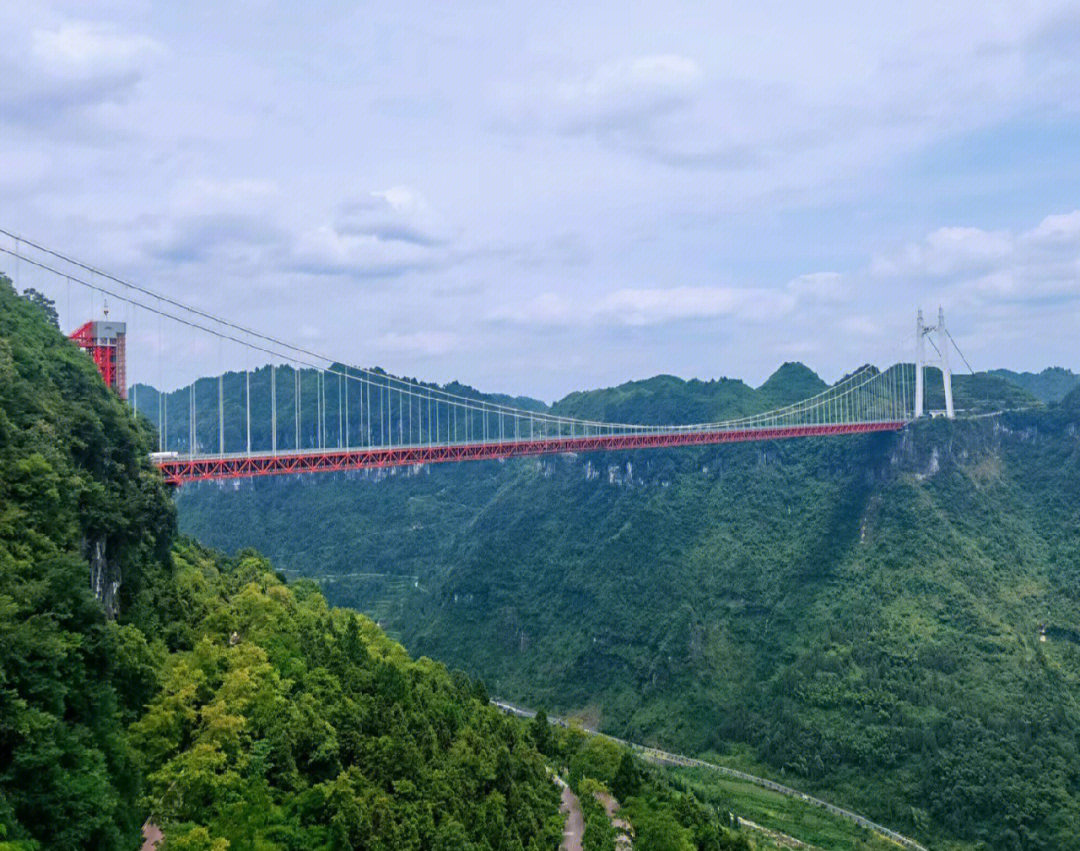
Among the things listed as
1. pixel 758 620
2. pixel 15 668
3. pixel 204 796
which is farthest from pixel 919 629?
pixel 15 668

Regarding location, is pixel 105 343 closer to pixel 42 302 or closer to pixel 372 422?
pixel 42 302

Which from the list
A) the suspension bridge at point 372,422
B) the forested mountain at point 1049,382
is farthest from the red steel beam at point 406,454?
the forested mountain at point 1049,382

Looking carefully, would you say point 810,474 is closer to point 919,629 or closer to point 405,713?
point 919,629

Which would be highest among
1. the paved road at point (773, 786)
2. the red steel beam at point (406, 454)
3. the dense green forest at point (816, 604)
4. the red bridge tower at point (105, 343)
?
the red bridge tower at point (105, 343)

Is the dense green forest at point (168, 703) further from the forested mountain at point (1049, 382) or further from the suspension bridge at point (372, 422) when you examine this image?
the forested mountain at point (1049, 382)

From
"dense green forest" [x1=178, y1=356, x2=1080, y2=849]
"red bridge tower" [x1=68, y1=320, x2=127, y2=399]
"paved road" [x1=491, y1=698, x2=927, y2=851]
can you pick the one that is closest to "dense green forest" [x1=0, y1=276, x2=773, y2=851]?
"red bridge tower" [x1=68, y1=320, x2=127, y2=399]

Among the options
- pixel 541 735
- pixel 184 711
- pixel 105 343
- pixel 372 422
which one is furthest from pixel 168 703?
pixel 372 422
